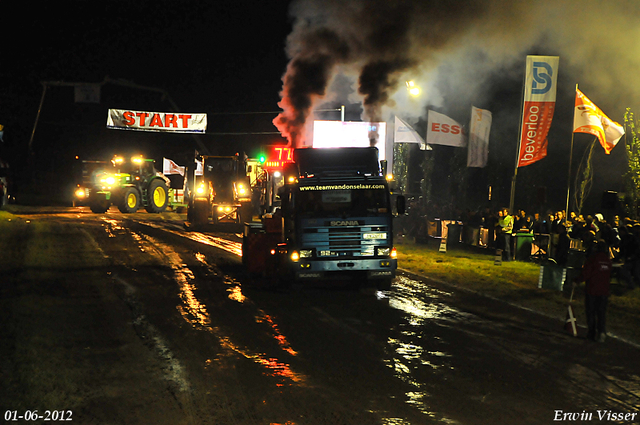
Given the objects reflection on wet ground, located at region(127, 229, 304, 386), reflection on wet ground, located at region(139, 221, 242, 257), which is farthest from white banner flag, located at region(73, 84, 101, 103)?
reflection on wet ground, located at region(127, 229, 304, 386)

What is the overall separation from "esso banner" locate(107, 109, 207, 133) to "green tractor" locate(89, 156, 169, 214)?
7604mm

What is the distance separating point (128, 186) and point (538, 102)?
67.3 feet

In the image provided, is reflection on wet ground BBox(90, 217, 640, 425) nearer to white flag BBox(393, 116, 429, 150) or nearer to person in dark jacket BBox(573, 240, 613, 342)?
person in dark jacket BBox(573, 240, 613, 342)

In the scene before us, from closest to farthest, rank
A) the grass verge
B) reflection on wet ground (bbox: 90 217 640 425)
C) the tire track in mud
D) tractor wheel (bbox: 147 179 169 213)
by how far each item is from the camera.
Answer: the tire track in mud < reflection on wet ground (bbox: 90 217 640 425) < the grass verge < tractor wheel (bbox: 147 179 169 213)

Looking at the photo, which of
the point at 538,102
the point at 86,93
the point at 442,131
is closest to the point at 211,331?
the point at 538,102

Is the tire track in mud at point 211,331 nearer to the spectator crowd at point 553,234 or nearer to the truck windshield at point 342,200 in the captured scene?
the truck windshield at point 342,200

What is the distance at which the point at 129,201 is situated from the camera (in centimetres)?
3127

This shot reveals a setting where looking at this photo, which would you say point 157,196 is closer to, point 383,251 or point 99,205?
point 99,205

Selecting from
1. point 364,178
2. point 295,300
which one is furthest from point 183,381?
point 364,178

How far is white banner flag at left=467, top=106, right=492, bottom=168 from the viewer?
Answer: 78.9ft

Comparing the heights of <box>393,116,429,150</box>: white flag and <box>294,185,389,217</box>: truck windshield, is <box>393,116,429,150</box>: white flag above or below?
above

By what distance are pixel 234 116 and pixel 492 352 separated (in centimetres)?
5735

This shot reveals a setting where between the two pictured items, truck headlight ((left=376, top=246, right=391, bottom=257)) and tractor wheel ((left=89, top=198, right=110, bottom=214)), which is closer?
truck headlight ((left=376, top=246, right=391, bottom=257))

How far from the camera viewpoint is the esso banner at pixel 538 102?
61.8 ft
